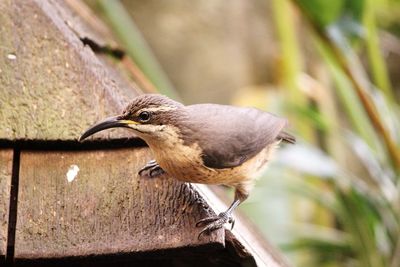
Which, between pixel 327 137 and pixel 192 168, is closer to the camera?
pixel 192 168

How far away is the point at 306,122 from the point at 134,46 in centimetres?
138

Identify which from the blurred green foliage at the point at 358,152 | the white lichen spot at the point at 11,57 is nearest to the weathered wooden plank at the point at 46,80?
the white lichen spot at the point at 11,57

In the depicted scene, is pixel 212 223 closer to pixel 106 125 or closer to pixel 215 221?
pixel 215 221

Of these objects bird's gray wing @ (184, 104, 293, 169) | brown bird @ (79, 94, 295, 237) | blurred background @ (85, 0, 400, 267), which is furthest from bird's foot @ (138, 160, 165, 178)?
blurred background @ (85, 0, 400, 267)

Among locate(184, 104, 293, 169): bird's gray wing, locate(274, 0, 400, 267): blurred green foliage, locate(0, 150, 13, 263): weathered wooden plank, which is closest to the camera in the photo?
locate(0, 150, 13, 263): weathered wooden plank

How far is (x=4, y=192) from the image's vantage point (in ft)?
5.68

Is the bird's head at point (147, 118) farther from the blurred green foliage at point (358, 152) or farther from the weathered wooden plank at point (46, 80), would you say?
the blurred green foliage at point (358, 152)

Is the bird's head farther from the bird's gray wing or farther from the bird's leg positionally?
the bird's leg

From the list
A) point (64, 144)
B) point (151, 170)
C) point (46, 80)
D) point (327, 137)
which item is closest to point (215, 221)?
point (151, 170)

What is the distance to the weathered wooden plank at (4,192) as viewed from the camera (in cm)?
165

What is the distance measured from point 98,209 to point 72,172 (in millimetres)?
104

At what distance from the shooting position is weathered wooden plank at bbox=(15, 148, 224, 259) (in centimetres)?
167

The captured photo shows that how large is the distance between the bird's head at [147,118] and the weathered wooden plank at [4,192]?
15cm

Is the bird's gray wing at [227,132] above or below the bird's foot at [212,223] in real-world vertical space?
above
